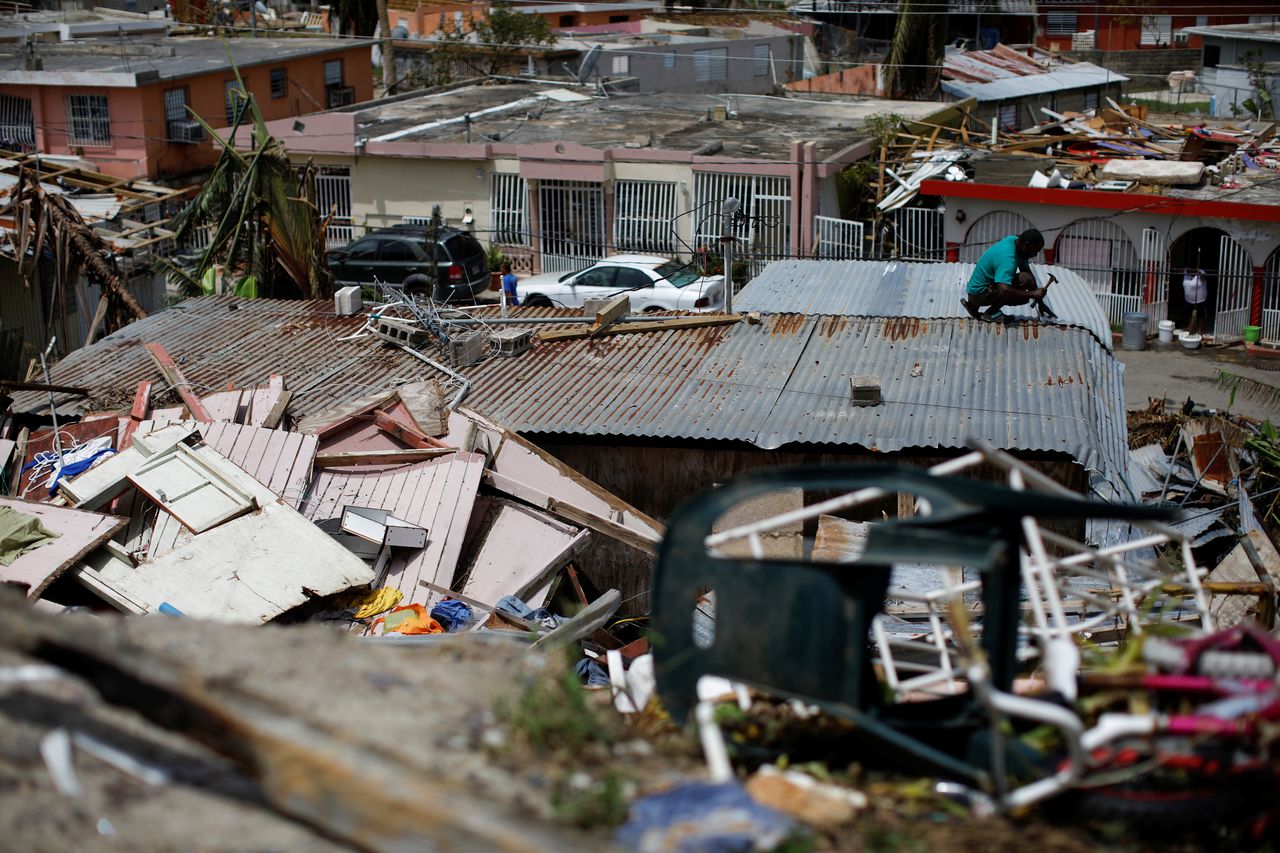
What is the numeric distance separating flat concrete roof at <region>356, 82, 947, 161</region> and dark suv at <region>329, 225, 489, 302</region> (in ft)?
11.7

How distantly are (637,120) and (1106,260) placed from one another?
1052cm

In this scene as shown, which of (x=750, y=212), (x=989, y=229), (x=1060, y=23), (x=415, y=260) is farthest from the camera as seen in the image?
(x=1060, y=23)

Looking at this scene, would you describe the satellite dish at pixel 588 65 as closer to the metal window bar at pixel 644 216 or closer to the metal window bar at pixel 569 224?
the metal window bar at pixel 569 224

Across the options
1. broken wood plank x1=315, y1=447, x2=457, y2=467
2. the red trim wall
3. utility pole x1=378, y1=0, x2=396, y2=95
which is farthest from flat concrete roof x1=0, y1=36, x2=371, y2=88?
broken wood plank x1=315, y1=447, x2=457, y2=467

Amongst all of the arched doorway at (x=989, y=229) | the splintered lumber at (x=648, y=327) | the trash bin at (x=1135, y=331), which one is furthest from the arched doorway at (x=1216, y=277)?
the splintered lumber at (x=648, y=327)

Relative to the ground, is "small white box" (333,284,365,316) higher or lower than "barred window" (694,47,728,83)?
lower

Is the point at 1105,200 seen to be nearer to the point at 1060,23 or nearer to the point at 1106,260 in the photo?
the point at 1106,260

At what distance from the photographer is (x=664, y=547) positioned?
4262 millimetres

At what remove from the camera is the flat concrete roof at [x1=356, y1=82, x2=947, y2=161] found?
25.4 m

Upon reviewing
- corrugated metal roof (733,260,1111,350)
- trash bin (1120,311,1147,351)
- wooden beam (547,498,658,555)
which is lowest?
trash bin (1120,311,1147,351)

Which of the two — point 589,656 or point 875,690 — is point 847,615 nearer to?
point 875,690

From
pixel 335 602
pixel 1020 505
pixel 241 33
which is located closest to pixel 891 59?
pixel 241 33

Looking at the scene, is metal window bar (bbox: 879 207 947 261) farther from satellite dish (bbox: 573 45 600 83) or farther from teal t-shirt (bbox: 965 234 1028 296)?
satellite dish (bbox: 573 45 600 83)

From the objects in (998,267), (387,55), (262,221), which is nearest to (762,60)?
(387,55)
